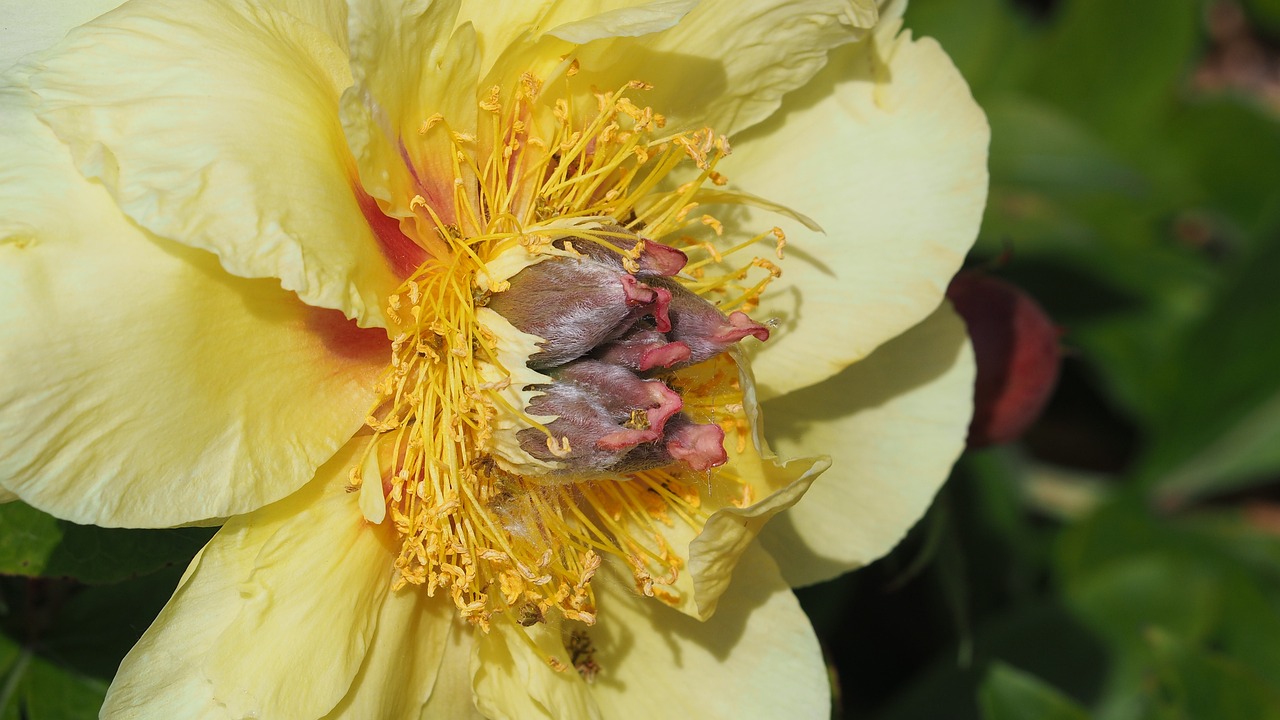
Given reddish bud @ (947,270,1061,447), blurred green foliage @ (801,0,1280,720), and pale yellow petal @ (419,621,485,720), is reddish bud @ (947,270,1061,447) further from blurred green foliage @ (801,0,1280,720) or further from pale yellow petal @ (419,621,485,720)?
pale yellow petal @ (419,621,485,720)

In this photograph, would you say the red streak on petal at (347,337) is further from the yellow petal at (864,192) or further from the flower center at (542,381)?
the yellow petal at (864,192)

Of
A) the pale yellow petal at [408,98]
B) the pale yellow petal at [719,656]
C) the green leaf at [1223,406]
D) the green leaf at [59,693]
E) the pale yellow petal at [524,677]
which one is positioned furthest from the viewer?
the green leaf at [1223,406]

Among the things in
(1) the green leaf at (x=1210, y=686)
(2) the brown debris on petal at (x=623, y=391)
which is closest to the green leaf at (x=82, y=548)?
(2) the brown debris on petal at (x=623, y=391)

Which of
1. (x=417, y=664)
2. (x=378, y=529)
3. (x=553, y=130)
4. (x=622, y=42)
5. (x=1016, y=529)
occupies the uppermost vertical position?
(x=622, y=42)

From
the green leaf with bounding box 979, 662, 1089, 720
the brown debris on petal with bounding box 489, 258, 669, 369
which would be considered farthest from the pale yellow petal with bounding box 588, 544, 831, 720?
the green leaf with bounding box 979, 662, 1089, 720

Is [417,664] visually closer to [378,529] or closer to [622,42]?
[378,529]

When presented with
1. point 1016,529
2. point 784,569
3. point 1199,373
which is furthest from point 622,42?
point 1199,373

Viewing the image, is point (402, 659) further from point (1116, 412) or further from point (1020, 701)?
point (1116, 412)
